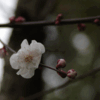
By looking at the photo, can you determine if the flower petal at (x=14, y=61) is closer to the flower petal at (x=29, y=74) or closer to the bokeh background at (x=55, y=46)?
the flower petal at (x=29, y=74)

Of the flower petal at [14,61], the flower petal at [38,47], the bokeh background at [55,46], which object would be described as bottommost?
the bokeh background at [55,46]

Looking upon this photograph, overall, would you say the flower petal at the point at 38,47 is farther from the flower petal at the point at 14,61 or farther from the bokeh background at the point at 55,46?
the bokeh background at the point at 55,46

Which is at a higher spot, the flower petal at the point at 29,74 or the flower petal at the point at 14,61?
the flower petal at the point at 14,61

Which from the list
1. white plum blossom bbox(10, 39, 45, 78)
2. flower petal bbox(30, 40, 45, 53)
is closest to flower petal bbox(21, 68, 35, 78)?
white plum blossom bbox(10, 39, 45, 78)

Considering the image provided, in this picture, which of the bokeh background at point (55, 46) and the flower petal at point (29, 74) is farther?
the bokeh background at point (55, 46)

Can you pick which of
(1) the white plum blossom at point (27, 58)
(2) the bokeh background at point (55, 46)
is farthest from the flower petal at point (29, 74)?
(2) the bokeh background at point (55, 46)

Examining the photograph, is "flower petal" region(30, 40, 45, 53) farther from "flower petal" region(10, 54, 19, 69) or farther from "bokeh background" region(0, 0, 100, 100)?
"bokeh background" region(0, 0, 100, 100)
